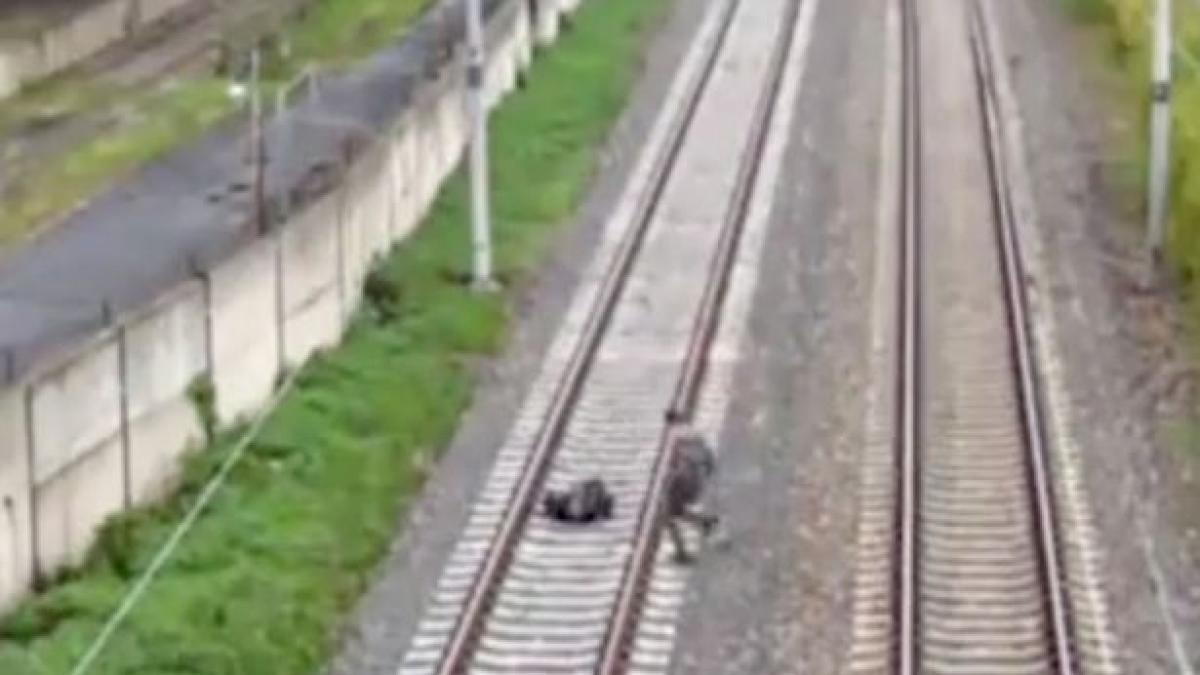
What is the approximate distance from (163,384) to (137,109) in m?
21.8

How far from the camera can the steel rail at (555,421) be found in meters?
22.0

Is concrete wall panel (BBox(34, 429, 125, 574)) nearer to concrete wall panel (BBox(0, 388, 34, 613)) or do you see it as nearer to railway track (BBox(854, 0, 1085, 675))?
concrete wall panel (BBox(0, 388, 34, 613))

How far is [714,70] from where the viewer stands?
48250 millimetres

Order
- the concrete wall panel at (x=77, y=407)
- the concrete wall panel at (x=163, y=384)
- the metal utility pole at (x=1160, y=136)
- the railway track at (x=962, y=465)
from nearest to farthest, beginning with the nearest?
the railway track at (x=962, y=465) < the concrete wall panel at (x=77, y=407) < the concrete wall panel at (x=163, y=384) < the metal utility pole at (x=1160, y=136)

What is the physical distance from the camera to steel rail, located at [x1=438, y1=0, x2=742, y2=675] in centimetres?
2195

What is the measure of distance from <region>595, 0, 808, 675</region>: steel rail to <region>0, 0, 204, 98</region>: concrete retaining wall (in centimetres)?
1173

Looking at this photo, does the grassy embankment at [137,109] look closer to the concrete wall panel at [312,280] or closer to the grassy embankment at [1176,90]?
the concrete wall panel at [312,280]

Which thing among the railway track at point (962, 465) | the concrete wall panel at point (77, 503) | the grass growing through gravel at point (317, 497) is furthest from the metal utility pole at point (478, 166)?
the concrete wall panel at point (77, 503)

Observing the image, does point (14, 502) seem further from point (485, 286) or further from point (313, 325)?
point (485, 286)

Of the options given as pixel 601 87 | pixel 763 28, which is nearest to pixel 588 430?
pixel 601 87

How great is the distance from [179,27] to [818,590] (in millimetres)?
35698

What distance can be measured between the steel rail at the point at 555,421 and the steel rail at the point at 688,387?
92 cm

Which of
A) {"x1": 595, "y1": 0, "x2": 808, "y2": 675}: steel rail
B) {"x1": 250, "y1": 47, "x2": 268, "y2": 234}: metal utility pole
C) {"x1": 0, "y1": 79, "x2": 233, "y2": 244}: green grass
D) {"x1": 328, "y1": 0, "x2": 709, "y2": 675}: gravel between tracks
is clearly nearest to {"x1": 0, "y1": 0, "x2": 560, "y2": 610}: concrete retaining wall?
{"x1": 250, "y1": 47, "x2": 268, "y2": 234}: metal utility pole

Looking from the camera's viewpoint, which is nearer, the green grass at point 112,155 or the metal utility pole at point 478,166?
the metal utility pole at point 478,166
